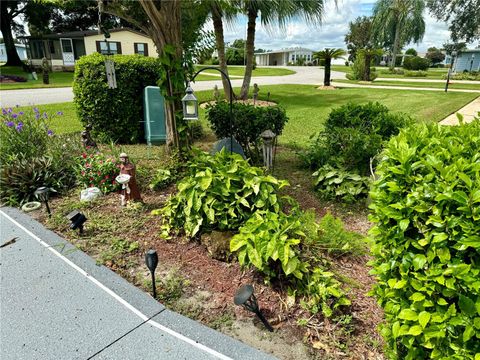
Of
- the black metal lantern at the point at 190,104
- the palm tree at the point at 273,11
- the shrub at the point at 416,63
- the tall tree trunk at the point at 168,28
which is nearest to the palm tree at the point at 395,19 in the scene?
the shrub at the point at 416,63

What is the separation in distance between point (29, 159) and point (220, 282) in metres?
3.40

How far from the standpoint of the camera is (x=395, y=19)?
37.2m

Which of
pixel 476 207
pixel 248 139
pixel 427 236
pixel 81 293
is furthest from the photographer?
pixel 248 139

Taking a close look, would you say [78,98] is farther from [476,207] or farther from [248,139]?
[476,207]

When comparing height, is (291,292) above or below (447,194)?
below

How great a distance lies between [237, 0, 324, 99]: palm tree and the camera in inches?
435

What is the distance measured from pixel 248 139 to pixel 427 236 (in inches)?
158

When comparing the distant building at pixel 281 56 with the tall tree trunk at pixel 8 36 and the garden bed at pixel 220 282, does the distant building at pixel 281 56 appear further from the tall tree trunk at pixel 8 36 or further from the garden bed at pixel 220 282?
the garden bed at pixel 220 282

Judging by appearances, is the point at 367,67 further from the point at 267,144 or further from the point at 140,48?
the point at 267,144

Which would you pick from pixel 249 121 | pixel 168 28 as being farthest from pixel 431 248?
pixel 168 28

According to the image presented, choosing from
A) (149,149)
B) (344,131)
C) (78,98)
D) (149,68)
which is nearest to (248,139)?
(344,131)

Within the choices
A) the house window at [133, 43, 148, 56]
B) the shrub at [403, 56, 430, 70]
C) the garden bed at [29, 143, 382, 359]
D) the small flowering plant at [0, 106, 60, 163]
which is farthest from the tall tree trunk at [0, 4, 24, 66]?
the shrub at [403, 56, 430, 70]

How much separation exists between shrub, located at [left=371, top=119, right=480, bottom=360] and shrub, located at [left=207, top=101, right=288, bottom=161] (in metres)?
3.30

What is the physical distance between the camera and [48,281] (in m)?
2.64
